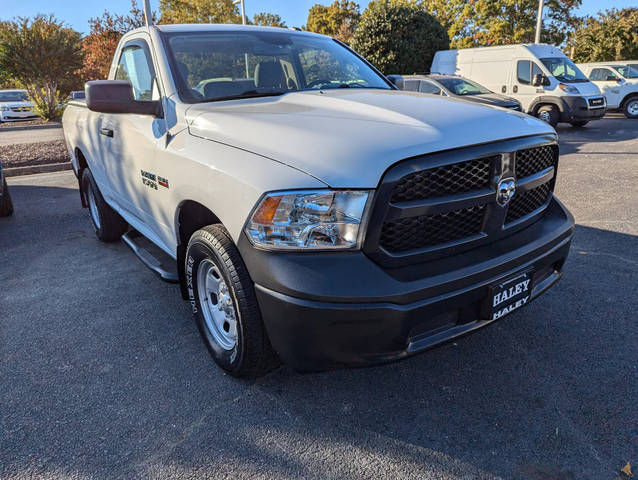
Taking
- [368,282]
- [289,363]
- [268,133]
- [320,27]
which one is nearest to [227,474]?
[289,363]

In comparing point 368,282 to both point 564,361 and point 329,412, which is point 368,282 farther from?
point 564,361

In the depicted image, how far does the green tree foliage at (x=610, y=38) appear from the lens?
2386 centimetres

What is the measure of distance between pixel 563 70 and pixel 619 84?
172 inches

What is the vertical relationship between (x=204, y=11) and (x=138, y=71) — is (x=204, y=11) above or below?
above

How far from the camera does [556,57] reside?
13398 mm

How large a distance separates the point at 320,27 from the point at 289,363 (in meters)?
54.1

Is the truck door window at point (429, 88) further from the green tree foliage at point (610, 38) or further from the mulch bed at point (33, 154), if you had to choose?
the green tree foliage at point (610, 38)

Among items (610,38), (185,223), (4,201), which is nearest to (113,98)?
(185,223)

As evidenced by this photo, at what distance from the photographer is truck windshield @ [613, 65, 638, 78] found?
1605cm

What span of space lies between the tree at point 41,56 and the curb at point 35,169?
32.6 feet

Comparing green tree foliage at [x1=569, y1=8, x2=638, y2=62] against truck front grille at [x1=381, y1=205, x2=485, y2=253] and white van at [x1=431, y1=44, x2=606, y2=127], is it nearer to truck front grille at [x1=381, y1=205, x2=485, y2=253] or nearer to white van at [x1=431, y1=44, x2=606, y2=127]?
white van at [x1=431, y1=44, x2=606, y2=127]

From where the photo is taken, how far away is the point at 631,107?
52.2 feet

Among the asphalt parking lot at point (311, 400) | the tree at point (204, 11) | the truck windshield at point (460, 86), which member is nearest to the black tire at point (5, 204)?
the asphalt parking lot at point (311, 400)

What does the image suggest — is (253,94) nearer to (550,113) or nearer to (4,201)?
(4,201)
